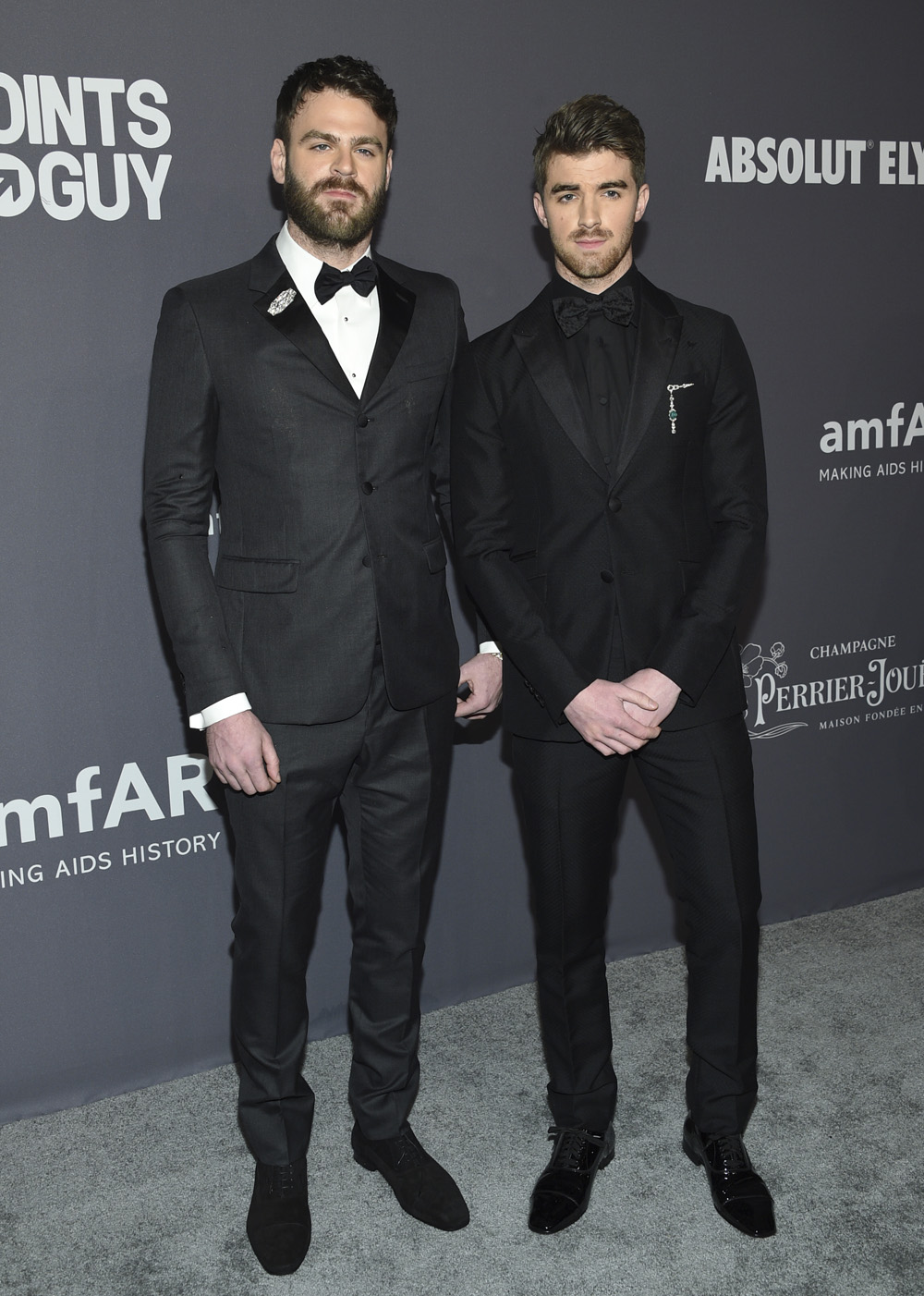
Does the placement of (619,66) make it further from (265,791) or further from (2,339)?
(265,791)

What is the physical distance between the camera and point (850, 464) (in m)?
3.50

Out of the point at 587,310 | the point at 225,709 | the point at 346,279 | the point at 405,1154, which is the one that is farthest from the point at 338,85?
the point at 405,1154

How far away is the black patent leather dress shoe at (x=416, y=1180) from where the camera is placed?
7.63 ft

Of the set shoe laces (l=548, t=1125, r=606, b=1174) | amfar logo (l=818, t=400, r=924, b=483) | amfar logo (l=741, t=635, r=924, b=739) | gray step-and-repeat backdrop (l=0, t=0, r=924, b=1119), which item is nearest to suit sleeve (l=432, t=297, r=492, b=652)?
gray step-and-repeat backdrop (l=0, t=0, r=924, b=1119)

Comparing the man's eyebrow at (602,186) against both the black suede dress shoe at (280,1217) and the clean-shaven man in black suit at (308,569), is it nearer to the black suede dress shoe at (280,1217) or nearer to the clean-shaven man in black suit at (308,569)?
the clean-shaven man in black suit at (308,569)

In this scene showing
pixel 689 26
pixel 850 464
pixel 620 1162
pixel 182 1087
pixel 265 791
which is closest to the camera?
pixel 265 791

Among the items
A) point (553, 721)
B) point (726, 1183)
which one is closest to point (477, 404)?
point (553, 721)

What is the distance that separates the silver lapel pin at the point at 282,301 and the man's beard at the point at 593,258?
0.46m

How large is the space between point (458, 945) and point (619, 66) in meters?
2.18

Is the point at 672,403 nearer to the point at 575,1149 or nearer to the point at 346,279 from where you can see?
the point at 346,279

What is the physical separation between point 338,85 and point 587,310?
554mm

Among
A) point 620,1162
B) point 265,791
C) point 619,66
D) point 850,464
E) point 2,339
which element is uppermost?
point 619,66

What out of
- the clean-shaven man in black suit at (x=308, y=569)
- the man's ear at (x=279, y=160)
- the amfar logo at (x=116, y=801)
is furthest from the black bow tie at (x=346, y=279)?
the amfar logo at (x=116, y=801)

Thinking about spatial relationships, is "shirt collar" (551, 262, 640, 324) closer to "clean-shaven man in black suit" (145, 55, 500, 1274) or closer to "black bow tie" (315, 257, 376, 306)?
"clean-shaven man in black suit" (145, 55, 500, 1274)
